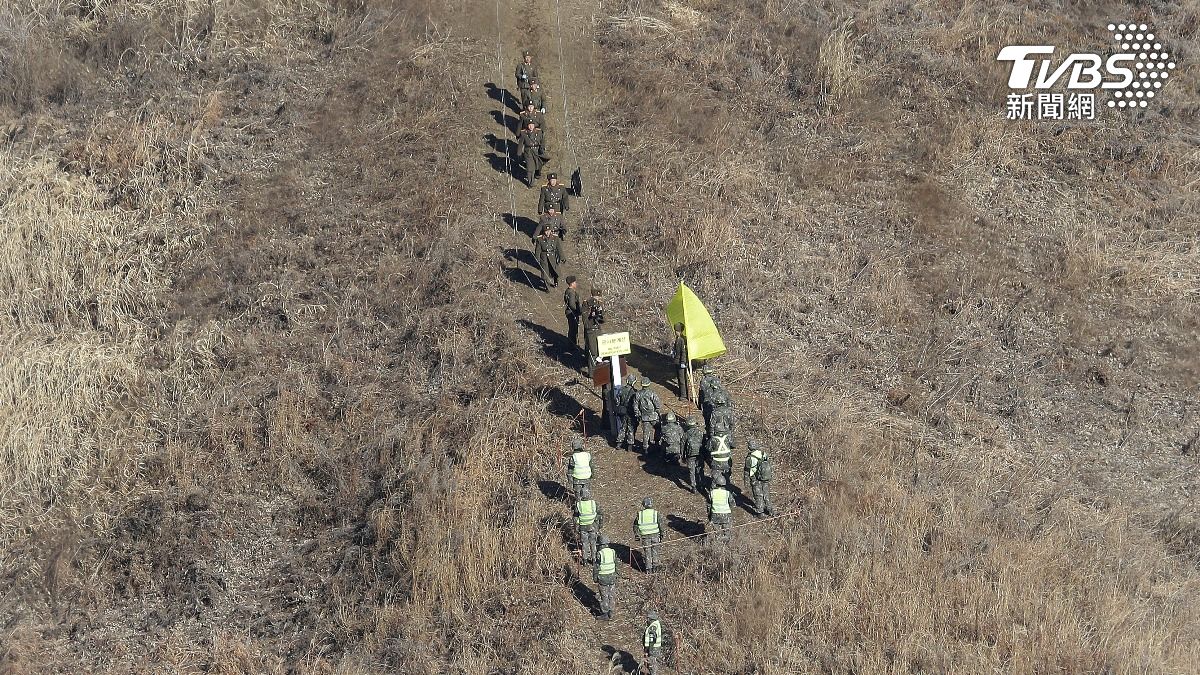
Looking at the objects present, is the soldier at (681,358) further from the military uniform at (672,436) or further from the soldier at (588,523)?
the soldier at (588,523)

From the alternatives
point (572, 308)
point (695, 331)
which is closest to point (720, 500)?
point (695, 331)

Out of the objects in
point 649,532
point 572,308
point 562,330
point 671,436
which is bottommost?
point 649,532

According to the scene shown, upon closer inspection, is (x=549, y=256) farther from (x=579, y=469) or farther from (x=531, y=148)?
(x=579, y=469)

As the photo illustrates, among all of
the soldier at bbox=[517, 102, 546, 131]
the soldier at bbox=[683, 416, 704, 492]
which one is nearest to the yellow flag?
the soldier at bbox=[683, 416, 704, 492]

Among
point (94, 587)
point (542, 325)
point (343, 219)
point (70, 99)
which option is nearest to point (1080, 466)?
point (542, 325)

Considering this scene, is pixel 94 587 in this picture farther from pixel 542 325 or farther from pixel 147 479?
pixel 542 325

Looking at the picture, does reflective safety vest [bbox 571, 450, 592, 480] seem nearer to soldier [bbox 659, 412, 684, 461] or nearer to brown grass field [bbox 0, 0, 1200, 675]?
brown grass field [bbox 0, 0, 1200, 675]
